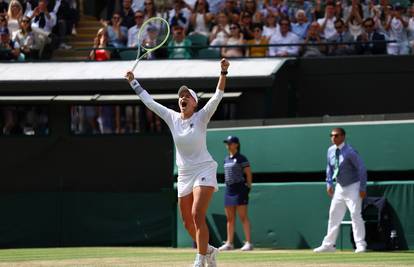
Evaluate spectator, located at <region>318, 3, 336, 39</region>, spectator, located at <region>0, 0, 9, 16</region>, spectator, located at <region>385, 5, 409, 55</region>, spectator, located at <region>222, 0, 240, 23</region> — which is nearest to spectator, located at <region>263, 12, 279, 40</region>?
spectator, located at <region>222, 0, 240, 23</region>

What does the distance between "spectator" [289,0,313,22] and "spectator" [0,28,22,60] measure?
20.2 ft

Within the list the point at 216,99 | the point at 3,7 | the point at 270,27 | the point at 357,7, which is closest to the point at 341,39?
the point at 357,7

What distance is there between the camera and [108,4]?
84.2ft

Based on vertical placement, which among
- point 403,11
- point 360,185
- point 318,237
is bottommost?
point 318,237

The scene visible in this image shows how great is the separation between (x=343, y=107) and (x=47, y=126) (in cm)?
633

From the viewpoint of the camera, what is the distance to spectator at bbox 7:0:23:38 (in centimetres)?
2416

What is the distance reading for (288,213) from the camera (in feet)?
61.2

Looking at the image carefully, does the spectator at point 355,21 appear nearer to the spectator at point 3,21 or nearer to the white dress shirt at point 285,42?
the white dress shirt at point 285,42

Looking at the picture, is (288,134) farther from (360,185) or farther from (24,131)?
(24,131)

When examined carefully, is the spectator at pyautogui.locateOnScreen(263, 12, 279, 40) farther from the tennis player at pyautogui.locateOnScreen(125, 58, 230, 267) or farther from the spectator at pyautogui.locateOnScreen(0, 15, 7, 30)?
the tennis player at pyautogui.locateOnScreen(125, 58, 230, 267)

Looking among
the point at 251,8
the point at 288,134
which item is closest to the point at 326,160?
the point at 288,134

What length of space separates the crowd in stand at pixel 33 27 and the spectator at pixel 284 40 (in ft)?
17.0

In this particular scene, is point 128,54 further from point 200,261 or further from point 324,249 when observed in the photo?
point 200,261

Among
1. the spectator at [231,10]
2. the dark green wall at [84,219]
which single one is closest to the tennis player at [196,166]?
the dark green wall at [84,219]
